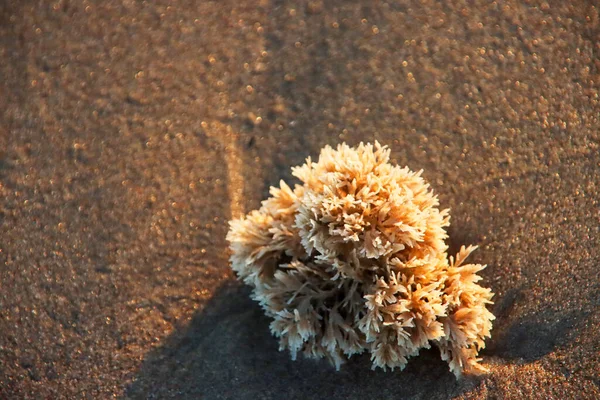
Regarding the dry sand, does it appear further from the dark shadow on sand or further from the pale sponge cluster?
the pale sponge cluster

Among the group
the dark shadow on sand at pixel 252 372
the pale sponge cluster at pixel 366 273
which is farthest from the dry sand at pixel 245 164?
the pale sponge cluster at pixel 366 273

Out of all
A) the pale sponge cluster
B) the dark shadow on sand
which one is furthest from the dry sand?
the pale sponge cluster

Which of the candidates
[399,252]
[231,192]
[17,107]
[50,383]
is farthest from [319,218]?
[17,107]

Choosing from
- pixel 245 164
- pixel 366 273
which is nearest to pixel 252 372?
pixel 366 273

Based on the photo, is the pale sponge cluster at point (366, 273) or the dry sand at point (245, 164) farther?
the dry sand at point (245, 164)

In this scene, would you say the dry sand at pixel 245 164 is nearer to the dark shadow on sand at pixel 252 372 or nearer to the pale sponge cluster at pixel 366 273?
→ the dark shadow on sand at pixel 252 372

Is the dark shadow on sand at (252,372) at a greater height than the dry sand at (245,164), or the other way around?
the dry sand at (245,164)
